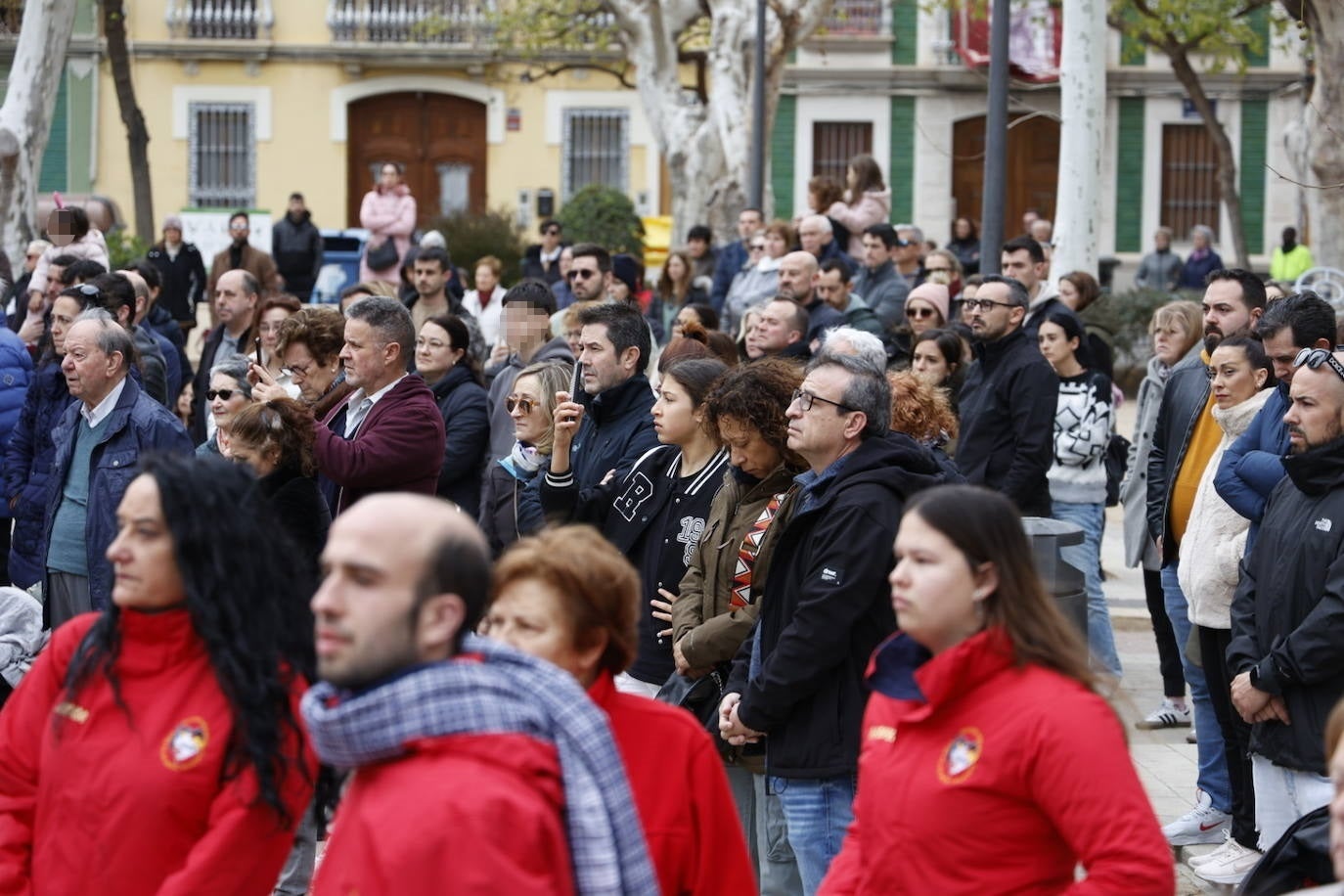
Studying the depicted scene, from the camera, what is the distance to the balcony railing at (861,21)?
3681 cm

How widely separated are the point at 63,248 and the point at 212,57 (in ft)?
82.4

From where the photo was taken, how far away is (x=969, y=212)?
122ft

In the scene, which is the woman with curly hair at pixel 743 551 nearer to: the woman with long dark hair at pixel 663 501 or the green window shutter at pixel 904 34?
the woman with long dark hair at pixel 663 501

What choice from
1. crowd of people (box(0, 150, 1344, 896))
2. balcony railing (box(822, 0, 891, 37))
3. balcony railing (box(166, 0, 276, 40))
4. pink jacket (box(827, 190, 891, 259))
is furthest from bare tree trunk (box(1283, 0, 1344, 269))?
balcony railing (box(166, 0, 276, 40))

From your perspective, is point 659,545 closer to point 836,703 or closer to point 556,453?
point 556,453

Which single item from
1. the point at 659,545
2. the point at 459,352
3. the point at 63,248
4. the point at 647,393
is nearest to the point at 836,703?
the point at 659,545

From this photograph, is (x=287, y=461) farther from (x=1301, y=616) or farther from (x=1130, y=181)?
(x=1130, y=181)

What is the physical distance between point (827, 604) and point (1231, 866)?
255 cm

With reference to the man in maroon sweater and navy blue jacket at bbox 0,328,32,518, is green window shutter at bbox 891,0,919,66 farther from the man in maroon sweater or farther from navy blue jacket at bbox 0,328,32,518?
the man in maroon sweater

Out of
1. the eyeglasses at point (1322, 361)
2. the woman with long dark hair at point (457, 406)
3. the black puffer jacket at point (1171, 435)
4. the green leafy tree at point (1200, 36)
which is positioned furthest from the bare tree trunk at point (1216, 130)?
the eyeglasses at point (1322, 361)

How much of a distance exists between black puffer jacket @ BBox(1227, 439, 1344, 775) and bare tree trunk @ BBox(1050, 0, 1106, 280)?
7927mm

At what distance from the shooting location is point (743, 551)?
5.73 meters

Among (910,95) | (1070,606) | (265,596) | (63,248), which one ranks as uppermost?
(910,95)

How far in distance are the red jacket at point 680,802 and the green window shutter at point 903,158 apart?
111ft
